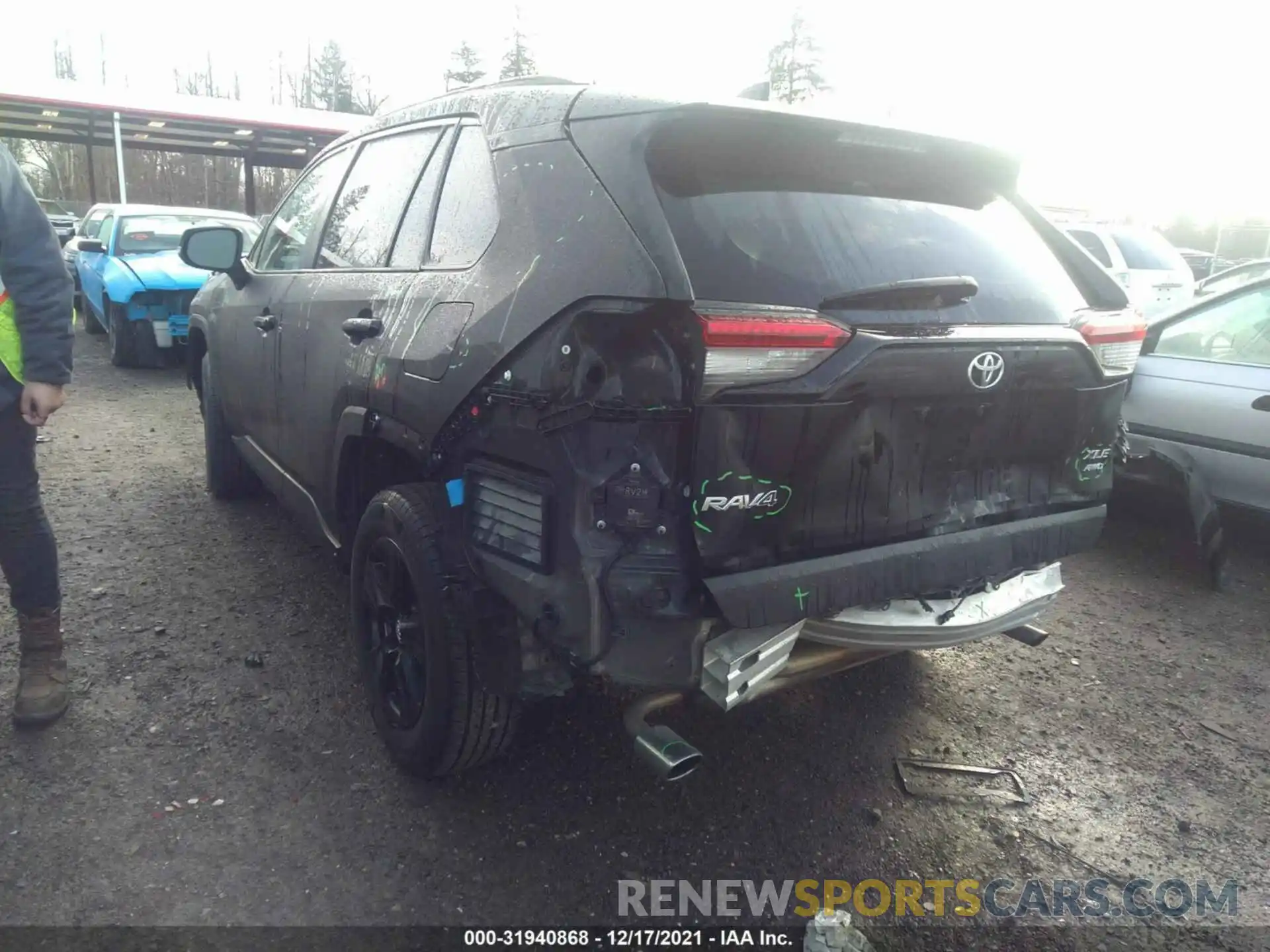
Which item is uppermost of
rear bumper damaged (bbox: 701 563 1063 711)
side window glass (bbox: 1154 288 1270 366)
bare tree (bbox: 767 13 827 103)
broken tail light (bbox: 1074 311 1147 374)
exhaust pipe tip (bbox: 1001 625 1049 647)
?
bare tree (bbox: 767 13 827 103)

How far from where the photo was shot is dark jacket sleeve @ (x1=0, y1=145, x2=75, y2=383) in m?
2.78

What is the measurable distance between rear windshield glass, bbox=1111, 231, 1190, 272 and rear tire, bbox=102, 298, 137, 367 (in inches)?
465

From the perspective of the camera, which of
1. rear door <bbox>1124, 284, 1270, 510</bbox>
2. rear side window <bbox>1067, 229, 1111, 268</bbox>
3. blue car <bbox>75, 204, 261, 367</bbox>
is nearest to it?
rear door <bbox>1124, 284, 1270, 510</bbox>

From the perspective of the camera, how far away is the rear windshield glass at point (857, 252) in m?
2.08

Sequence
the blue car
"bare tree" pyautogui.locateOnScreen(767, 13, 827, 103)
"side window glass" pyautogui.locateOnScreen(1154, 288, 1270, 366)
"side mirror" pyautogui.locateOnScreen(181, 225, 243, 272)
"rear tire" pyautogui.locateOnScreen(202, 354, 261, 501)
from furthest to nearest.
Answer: "bare tree" pyautogui.locateOnScreen(767, 13, 827, 103), the blue car, "rear tire" pyautogui.locateOnScreen(202, 354, 261, 501), "side window glass" pyautogui.locateOnScreen(1154, 288, 1270, 366), "side mirror" pyautogui.locateOnScreen(181, 225, 243, 272)

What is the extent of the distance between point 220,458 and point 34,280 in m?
2.39

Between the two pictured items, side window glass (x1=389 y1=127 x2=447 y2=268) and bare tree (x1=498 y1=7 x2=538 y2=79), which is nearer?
side window glass (x1=389 y1=127 x2=447 y2=268)

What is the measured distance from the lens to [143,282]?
28.7 ft

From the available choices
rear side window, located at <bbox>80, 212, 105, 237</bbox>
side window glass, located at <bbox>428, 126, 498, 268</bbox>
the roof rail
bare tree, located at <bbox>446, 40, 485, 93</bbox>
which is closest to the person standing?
side window glass, located at <bbox>428, 126, 498, 268</bbox>

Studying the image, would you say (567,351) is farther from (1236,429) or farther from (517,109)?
(1236,429)

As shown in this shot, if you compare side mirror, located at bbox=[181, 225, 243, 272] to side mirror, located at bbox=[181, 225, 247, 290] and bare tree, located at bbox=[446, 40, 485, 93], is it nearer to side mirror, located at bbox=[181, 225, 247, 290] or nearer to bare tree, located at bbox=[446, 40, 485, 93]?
side mirror, located at bbox=[181, 225, 247, 290]

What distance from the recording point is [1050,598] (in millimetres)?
2809

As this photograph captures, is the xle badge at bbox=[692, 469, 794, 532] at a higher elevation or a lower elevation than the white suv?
lower

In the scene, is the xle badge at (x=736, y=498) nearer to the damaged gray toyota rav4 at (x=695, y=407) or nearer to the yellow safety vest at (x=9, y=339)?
the damaged gray toyota rav4 at (x=695, y=407)
